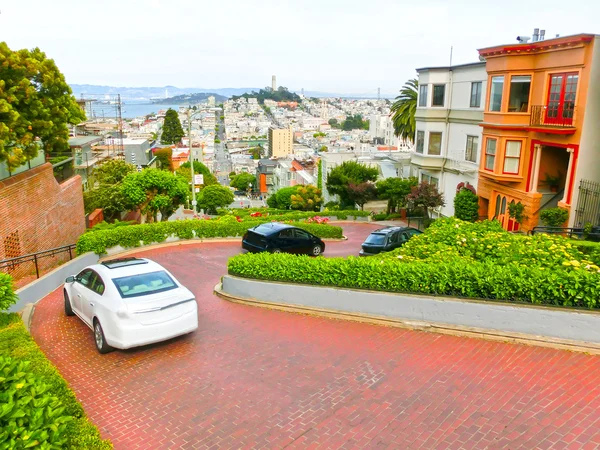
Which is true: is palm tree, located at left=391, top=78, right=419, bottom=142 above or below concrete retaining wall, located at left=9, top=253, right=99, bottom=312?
above

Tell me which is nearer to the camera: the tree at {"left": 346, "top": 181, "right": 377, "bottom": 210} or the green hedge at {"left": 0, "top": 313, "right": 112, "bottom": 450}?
the green hedge at {"left": 0, "top": 313, "right": 112, "bottom": 450}

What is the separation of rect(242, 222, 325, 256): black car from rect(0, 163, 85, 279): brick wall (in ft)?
23.2

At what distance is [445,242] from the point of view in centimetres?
1190

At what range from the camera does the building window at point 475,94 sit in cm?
2812

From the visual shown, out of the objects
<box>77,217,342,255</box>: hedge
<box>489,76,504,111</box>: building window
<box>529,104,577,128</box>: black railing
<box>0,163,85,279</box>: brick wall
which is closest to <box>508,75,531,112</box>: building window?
<box>489,76,504,111</box>: building window

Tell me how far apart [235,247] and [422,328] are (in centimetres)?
1160

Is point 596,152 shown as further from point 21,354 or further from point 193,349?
point 21,354

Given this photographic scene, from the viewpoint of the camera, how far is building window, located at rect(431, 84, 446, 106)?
31.2 metres

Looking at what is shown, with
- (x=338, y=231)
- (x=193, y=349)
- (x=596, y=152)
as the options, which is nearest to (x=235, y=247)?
(x=338, y=231)

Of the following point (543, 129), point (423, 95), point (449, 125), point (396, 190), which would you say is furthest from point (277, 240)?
point (423, 95)

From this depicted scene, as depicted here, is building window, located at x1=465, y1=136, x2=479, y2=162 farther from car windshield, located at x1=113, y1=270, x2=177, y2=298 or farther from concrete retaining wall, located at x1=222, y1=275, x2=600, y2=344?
car windshield, located at x1=113, y1=270, x2=177, y2=298

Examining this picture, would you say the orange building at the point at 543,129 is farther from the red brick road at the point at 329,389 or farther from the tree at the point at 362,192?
the red brick road at the point at 329,389

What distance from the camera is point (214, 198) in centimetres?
5847

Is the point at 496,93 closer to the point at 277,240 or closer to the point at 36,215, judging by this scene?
the point at 277,240
